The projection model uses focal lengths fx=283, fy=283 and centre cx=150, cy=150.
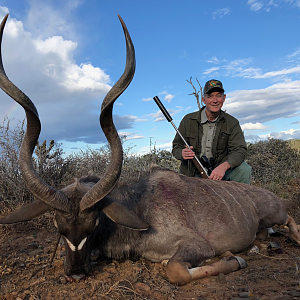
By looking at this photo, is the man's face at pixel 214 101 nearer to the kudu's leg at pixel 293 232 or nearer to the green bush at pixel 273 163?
the kudu's leg at pixel 293 232

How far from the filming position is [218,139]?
7.25 m

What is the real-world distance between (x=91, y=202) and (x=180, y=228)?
5.27 ft

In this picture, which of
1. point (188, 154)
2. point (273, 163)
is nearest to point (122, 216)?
point (188, 154)

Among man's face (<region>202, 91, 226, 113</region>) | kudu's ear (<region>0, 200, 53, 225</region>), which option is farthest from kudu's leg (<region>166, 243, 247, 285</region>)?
man's face (<region>202, 91, 226, 113</region>)

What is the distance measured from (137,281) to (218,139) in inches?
182

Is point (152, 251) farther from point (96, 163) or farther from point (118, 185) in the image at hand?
point (96, 163)

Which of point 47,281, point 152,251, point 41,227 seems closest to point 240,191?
point 152,251

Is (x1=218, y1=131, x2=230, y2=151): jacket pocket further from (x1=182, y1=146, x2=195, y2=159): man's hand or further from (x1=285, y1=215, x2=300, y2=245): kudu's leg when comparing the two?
(x1=285, y1=215, x2=300, y2=245): kudu's leg

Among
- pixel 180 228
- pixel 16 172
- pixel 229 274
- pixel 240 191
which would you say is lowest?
pixel 229 274

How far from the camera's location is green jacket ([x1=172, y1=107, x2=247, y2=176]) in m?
7.04

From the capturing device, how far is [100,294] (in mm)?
3076

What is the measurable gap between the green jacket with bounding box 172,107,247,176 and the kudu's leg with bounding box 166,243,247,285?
119 inches

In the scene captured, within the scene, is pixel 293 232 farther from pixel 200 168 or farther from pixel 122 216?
pixel 122 216

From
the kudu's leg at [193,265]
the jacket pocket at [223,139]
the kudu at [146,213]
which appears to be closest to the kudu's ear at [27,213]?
the kudu at [146,213]
